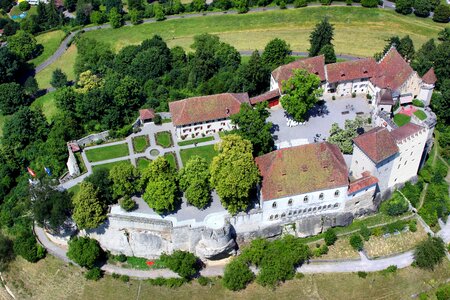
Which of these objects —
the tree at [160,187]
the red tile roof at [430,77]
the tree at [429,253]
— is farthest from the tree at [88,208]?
the red tile roof at [430,77]

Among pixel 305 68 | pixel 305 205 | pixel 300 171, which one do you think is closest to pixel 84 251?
pixel 305 205

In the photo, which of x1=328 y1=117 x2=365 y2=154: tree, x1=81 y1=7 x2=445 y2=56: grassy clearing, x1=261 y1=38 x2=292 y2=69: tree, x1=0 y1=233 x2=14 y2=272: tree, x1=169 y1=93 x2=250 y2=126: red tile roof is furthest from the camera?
x1=81 y1=7 x2=445 y2=56: grassy clearing

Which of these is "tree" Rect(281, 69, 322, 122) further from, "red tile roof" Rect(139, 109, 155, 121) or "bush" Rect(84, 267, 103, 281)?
"bush" Rect(84, 267, 103, 281)

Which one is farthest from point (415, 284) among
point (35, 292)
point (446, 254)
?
point (35, 292)

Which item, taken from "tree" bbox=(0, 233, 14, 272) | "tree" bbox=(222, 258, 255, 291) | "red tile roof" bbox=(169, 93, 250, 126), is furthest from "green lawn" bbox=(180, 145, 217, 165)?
"tree" bbox=(0, 233, 14, 272)

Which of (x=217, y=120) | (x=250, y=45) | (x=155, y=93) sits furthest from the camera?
(x=250, y=45)

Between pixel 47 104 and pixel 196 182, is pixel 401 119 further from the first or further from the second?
pixel 47 104

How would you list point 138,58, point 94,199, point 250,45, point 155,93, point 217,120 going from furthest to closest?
point 250,45 → point 138,58 → point 155,93 → point 217,120 → point 94,199

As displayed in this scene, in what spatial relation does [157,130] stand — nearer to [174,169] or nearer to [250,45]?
[174,169]
